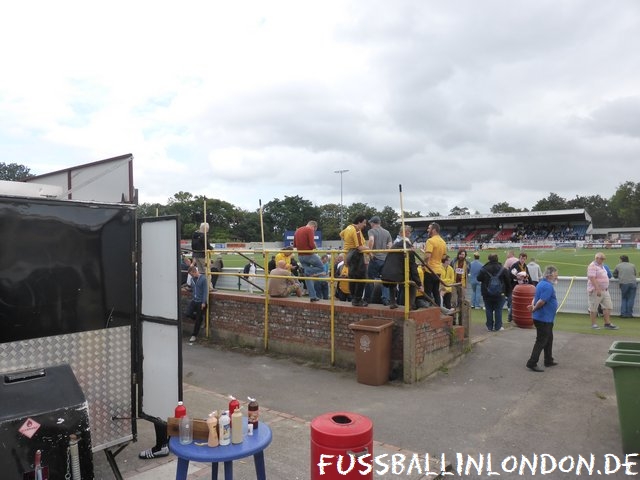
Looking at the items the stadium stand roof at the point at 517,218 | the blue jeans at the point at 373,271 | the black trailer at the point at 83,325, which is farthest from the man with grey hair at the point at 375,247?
the stadium stand roof at the point at 517,218

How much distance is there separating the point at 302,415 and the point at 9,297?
3744mm

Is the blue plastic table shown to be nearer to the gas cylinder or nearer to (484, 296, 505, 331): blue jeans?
(484, 296, 505, 331): blue jeans

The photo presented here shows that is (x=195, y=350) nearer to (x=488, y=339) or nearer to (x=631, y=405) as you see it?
(x=488, y=339)

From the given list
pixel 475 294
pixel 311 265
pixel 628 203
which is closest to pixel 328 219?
pixel 628 203

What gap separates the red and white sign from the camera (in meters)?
2.91

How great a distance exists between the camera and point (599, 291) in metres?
12.4

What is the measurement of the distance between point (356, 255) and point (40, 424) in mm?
5911

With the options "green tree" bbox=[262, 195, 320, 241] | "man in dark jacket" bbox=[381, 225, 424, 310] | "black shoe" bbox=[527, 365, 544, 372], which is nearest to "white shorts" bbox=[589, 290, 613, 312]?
"black shoe" bbox=[527, 365, 544, 372]

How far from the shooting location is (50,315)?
12.8 feet

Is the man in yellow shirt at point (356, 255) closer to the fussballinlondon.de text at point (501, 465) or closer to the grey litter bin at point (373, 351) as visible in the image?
the grey litter bin at point (373, 351)

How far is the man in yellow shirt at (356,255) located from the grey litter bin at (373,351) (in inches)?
34.4

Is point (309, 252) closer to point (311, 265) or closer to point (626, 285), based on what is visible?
point (311, 265)

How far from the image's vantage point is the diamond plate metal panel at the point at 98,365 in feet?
12.5

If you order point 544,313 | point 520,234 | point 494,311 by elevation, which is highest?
point 520,234
